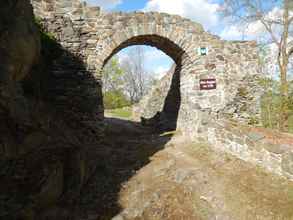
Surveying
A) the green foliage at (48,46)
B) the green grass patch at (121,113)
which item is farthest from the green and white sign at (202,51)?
the green grass patch at (121,113)

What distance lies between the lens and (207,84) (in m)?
8.38

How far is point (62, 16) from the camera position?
7.32 metres

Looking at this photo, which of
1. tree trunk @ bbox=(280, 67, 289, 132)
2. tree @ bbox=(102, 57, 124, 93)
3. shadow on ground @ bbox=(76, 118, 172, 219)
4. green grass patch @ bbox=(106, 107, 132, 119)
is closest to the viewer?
shadow on ground @ bbox=(76, 118, 172, 219)

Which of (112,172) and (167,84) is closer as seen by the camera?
(112,172)

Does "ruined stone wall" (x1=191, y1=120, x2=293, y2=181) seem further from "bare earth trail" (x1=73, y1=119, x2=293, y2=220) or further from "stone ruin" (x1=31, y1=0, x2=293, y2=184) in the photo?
"bare earth trail" (x1=73, y1=119, x2=293, y2=220)

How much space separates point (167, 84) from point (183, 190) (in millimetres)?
8026

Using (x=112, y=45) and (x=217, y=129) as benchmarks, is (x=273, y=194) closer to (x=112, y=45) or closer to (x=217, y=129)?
(x=217, y=129)

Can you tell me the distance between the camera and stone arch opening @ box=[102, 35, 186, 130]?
8.16m

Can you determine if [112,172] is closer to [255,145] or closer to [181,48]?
[255,145]

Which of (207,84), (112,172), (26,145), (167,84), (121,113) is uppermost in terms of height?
(167,84)

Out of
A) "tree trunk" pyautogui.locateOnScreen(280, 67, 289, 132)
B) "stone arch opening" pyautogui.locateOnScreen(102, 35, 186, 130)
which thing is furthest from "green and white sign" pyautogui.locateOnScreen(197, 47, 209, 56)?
"tree trunk" pyautogui.locateOnScreen(280, 67, 289, 132)

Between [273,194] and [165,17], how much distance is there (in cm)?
591

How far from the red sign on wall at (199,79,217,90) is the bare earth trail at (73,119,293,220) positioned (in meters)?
2.63

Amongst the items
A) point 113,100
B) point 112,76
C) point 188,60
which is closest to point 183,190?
point 188,60
